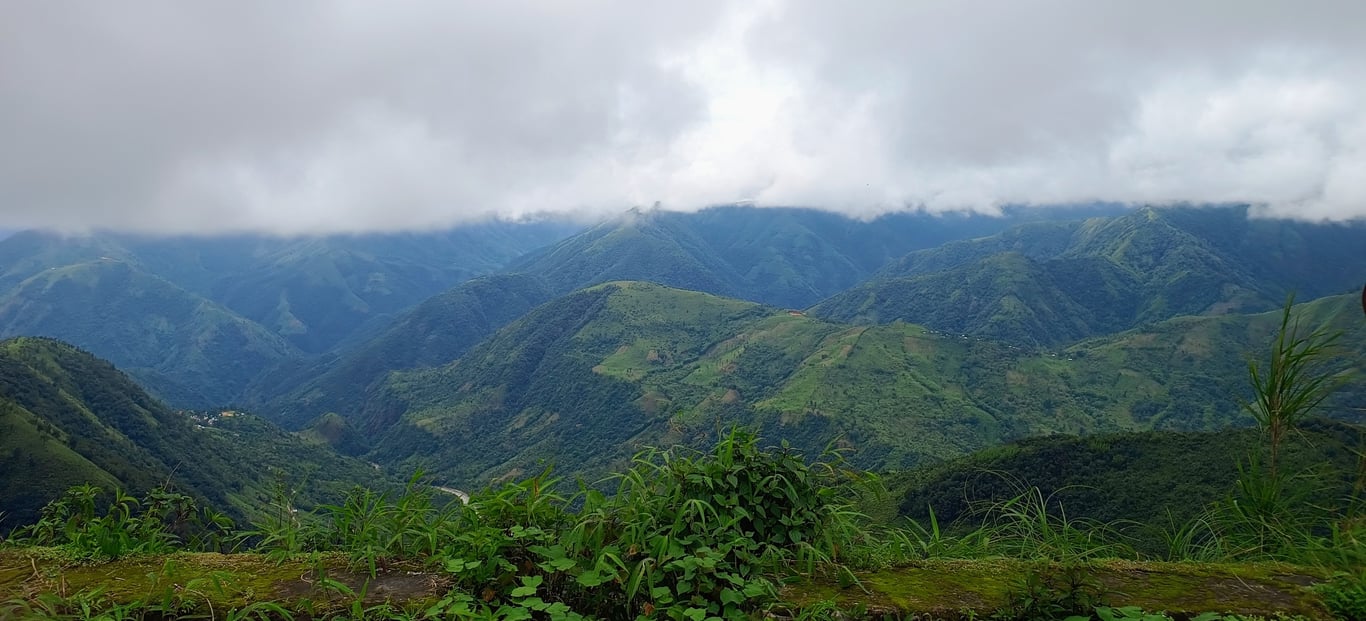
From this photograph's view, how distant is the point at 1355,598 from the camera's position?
380 centimetres

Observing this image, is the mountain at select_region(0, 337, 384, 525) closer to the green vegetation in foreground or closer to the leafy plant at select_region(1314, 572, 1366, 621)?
the green vegetation in foreground

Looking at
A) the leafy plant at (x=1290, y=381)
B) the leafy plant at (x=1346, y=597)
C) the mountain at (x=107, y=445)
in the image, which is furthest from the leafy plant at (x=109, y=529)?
the mountain at (x=107, y=445)

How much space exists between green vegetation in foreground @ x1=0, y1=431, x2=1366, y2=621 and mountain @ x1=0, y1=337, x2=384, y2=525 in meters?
68.9

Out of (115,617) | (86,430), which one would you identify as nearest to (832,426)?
(86,430)

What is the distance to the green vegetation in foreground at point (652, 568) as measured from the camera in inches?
150

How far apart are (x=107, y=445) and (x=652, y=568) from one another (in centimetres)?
13547

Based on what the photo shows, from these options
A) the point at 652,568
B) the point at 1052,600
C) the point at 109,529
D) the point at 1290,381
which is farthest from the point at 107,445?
the point at 1290,381

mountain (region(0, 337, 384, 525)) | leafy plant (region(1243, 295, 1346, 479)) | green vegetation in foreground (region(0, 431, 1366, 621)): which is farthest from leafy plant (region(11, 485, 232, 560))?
mountain (region(0, 337, 384, 525))

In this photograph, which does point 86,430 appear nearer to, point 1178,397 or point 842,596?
point 842,596

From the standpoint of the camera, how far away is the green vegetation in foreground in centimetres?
381

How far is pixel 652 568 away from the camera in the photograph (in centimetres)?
388

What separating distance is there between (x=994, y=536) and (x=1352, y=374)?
143 inches

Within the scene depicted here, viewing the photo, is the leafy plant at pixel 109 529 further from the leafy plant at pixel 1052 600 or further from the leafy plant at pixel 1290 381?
the leafy plant at pixel 1290 381

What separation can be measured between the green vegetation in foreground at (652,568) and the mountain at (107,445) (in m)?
68.9
